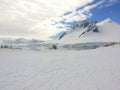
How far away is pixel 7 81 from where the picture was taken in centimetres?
1123

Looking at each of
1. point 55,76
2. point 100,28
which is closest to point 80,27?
point 100,28

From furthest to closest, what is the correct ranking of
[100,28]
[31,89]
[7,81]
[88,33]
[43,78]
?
[100,28] → [88,33] → [43,78] → [7,81] → [31,89]

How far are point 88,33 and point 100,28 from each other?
21590mm

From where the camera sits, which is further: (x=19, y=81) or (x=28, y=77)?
(x=28, y=77)

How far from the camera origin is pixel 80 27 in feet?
645

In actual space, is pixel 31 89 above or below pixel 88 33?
below

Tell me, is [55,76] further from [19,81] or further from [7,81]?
[7,81]

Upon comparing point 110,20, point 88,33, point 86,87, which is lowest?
point 86,87

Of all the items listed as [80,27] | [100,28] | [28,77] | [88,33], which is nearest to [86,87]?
[28,77]

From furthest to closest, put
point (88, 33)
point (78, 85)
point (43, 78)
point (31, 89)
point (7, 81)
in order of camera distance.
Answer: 1. point (88, 33)
2. point (43, 78)
3. point (7, 81)
4. point (78, 85)
5. point (31, 89)

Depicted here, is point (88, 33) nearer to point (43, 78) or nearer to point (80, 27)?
point (80, 27)

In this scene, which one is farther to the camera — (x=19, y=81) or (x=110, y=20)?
(x=110, y=20)

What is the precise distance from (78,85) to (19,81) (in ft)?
13.8

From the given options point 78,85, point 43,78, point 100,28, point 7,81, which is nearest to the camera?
point 78,85
